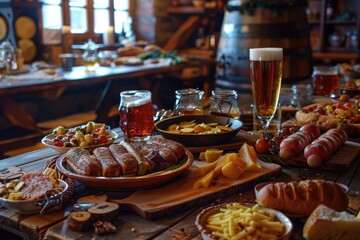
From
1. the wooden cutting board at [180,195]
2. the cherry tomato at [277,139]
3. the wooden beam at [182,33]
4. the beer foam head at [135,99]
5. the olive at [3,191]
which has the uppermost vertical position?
the wooden beam at [182,33]

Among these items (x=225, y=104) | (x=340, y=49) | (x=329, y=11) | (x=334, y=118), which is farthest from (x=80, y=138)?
(x=329, y=11)

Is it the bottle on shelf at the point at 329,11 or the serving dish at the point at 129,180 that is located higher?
the bottle on shelf at the point at 329,11

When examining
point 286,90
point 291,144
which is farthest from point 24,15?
point 291,144

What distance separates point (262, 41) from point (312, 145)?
2568mm

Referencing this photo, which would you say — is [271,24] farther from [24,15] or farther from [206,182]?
[206,182]

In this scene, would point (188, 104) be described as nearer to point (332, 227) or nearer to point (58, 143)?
point (58, 143)

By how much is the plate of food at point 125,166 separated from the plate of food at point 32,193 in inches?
2.2

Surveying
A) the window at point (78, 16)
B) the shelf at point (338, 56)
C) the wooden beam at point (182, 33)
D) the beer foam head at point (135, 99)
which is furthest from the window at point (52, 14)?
the beer foam head at point (135, 99)

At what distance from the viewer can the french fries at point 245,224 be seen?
0.96 m

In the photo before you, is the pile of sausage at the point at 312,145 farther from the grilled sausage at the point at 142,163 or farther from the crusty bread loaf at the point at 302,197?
the grilled sausage at the point at 142,163

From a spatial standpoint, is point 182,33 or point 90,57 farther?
point 182,33

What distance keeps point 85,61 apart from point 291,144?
123 inches

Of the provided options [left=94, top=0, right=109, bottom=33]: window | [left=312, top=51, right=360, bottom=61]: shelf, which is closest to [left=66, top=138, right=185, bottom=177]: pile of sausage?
[left=94, top=0, right=109, bottom=33]: window

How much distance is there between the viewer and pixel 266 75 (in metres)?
1.62
